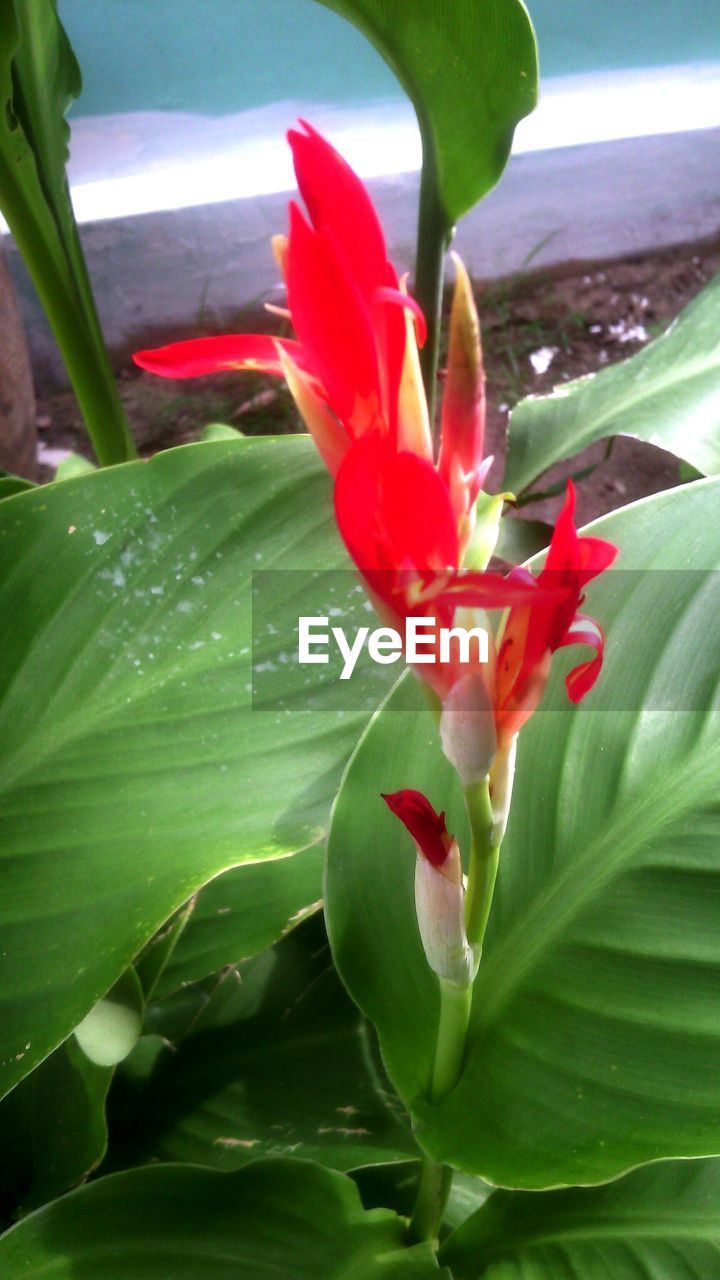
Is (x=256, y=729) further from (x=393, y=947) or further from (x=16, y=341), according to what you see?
(x=16, y=341)

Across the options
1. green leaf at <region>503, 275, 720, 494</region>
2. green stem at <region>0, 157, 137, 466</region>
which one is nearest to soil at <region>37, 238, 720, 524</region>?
green leaf at <region>503, 275, 720, 494</region>

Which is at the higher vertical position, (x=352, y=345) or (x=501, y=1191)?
(x=352, y=345)

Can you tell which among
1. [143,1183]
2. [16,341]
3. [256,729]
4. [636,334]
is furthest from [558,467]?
[143,1183]

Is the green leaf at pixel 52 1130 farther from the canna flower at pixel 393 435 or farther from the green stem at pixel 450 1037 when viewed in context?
the canna flower at pixel 393 435

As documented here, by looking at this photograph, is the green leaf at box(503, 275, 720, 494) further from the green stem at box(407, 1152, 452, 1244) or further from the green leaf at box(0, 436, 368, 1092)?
the green stem at box(407, 1152, 452, 1244)

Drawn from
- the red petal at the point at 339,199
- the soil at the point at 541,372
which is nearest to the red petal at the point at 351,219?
the red petal at the point at 339,199

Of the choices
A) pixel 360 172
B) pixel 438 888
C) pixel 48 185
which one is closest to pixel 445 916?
A: pixel 438 888

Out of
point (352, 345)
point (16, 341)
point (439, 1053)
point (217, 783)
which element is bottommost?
point (439, 1053)
